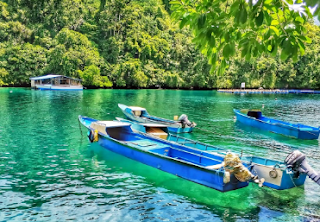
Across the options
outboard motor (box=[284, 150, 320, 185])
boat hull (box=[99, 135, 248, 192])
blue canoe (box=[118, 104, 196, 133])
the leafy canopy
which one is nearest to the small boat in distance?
blue canoe (box=[118, 104, 196, 133])

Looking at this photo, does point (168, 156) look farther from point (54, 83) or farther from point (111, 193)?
point (54, 83)

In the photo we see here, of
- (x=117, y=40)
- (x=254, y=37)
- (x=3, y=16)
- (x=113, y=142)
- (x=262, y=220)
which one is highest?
(x=3, y=16)

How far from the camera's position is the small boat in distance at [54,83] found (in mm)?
72944

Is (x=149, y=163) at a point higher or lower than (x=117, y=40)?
lower

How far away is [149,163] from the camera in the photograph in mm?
13844

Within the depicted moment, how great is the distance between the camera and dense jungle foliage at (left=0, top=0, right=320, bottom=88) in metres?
85.8

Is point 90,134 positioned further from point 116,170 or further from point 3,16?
point 3,16

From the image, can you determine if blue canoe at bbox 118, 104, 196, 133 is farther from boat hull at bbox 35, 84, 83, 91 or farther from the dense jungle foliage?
the dense jungle foliage

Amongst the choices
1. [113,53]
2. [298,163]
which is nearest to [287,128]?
[298,163]

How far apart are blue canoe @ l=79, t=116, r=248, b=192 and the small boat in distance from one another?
199 feet

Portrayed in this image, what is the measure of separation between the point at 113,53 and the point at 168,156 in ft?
285

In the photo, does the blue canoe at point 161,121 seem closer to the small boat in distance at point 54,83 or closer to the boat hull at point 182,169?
the boat hull at point 182,169

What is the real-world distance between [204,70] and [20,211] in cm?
9328

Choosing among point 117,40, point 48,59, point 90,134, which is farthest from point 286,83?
point 90,134
